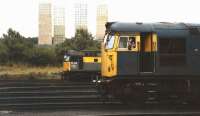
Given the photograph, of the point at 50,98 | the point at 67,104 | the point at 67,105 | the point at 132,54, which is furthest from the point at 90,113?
the point at 132,54

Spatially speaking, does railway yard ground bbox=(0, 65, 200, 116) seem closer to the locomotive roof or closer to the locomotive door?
the locomotive door

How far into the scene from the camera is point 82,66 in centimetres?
3519

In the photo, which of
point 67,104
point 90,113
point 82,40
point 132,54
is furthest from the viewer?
point 82,40

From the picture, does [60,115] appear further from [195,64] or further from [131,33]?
[195,64]

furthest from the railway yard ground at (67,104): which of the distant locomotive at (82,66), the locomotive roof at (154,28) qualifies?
the distant locomotive at (82,66)

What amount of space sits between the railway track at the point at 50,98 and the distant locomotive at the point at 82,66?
10.8 m

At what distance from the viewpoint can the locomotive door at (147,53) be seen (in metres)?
19.9

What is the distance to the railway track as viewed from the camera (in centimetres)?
1914

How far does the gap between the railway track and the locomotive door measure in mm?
1858

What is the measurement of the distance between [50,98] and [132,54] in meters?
3.64

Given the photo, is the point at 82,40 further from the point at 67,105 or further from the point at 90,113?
the point at 90,113

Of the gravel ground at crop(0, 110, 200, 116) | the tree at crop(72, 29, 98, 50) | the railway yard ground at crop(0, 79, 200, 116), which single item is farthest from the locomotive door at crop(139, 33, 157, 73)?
the tree at crop(72, 29, 98, 50)

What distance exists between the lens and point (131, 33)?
20.0 m

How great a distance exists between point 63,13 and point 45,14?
1.89 metres
